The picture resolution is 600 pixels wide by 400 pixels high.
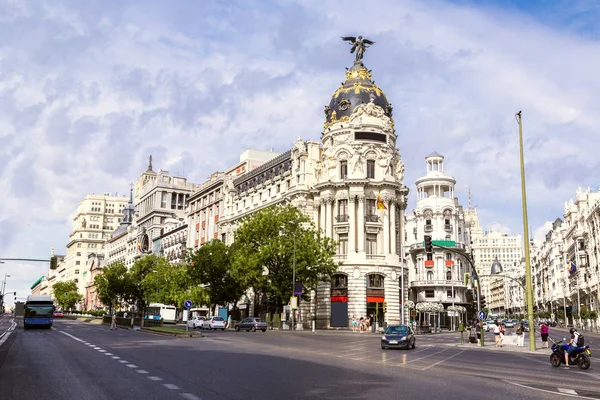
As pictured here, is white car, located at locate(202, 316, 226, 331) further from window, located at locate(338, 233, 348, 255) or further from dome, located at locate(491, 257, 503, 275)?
dome, located at locate(491, 257, 503, 275)

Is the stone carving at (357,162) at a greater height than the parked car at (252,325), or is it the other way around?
the stone carving at (357,162)

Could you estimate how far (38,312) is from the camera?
5806cm

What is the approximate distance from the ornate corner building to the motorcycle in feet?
138

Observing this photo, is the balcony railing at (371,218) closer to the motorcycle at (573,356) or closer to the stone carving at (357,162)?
the stone carving at (357,162)

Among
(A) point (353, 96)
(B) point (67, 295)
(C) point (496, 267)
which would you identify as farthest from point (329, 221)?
(C) point (496, 267)

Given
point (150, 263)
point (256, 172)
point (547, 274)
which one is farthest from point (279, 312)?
point (547, 274)

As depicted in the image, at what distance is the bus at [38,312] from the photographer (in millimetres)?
57562

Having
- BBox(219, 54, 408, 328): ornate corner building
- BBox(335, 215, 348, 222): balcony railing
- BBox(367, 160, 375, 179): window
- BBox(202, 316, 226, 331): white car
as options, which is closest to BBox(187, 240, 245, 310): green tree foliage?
BBox(202, 316, 226, 331): white car

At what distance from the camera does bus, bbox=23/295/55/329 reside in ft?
189

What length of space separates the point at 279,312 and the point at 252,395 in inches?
2326

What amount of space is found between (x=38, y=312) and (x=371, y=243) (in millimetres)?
38094

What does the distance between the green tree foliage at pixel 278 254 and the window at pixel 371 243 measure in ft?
28.3

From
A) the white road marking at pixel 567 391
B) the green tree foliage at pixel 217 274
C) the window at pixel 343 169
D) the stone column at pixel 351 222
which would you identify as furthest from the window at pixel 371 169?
the white road marking at pixel 567 391

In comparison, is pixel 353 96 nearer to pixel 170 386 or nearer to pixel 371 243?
pixel 371 243
